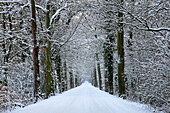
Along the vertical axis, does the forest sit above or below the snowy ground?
above

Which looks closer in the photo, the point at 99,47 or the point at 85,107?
the point at 85,107

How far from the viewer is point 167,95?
4.85 metres

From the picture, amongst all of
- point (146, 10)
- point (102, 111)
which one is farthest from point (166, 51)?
point (102, 111)

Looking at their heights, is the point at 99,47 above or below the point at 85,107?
above

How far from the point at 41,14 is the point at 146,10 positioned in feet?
39.5

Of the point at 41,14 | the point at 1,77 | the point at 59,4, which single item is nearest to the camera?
the point at 1,77

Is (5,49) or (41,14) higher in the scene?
(41,14)

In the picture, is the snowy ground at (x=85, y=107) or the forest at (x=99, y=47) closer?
the snowy ground at (x=85, y=107)

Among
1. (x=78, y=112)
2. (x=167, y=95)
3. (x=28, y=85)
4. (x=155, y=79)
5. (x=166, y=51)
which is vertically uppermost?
(x=166, y=51)

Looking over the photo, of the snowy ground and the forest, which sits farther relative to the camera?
the forest

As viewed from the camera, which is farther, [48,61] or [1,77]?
[48,61]

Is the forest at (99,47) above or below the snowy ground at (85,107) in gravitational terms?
above

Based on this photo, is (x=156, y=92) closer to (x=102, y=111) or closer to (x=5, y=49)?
(x=102, y=111)

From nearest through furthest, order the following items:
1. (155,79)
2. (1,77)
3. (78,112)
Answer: (78,112), (155,79), (1,77)
